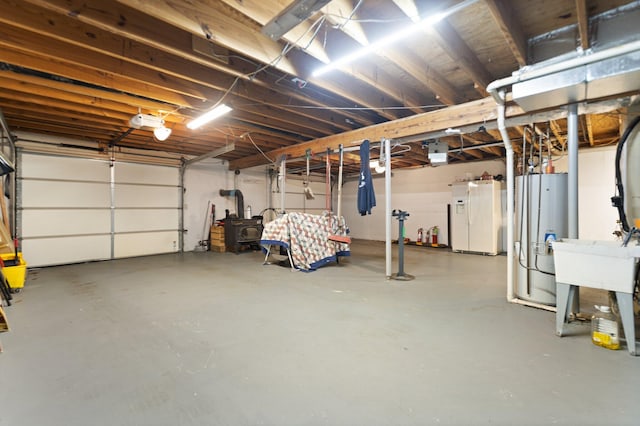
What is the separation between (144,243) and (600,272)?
26.8 feet

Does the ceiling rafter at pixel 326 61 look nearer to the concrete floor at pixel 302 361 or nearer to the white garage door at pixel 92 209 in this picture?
the concrete floor at pixel 302 361

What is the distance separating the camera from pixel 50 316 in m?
3.06

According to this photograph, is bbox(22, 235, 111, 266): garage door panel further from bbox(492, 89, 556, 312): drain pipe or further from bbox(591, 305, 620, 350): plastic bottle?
bbox(591, 305, 620, 350): plastic bottle

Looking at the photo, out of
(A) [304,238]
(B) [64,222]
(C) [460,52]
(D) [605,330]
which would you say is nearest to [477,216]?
(A) [304,238]

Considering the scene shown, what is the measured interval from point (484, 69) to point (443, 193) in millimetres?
5908

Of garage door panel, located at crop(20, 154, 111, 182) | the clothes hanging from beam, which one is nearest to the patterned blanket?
the clothes hanging from beam

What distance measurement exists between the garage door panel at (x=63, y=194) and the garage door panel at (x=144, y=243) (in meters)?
0.91

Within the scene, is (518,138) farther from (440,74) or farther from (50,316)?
(50,316)

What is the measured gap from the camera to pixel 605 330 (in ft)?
7.65

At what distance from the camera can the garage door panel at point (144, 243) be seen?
22.3ft

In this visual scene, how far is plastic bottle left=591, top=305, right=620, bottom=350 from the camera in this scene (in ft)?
7.54

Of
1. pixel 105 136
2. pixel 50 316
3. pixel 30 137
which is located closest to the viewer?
pixel 50 316

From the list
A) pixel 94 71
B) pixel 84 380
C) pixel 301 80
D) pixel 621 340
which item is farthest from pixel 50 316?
pixel 621 340

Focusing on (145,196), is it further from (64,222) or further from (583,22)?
(583,22)
